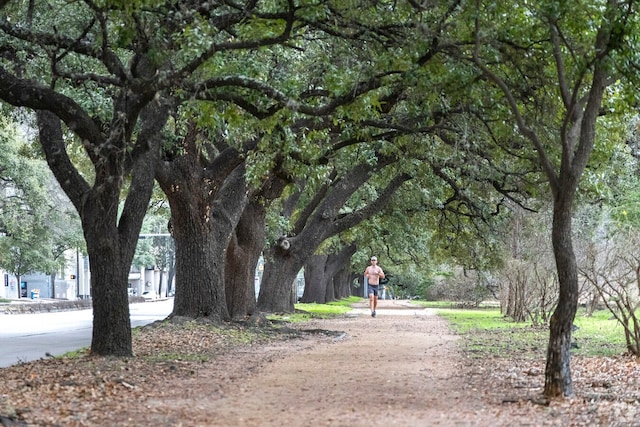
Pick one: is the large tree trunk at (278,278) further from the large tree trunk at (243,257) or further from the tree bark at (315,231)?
the large tree trunk at (243,257)

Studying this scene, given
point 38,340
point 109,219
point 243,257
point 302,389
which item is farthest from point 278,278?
point 302,389

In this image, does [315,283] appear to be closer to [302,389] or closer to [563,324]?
[302,389]

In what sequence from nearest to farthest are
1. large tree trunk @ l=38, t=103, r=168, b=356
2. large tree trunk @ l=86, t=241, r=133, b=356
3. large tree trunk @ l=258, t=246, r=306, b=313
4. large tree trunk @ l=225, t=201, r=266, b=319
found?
large tree trunk @ l=38, t=103, r=168, b=356 → large tree trunk @ l=86, t=241, r=133, b=356 → large tree trunk @ l=225, t=201, r=266, b=319 → large tree trunk @ l=258, t=246, r=306, b=313

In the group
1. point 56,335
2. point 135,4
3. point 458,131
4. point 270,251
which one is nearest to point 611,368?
point 458,131

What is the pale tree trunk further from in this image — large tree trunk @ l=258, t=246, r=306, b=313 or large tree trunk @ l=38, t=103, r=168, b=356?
large tree trunk @ l=38, t=103, r=168, b=356

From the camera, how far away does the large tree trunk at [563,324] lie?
9.43m

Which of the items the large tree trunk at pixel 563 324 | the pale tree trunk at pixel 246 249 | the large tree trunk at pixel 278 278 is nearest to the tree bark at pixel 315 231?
the large tree trunk at pixel 278 278

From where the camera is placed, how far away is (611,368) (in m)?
12.8

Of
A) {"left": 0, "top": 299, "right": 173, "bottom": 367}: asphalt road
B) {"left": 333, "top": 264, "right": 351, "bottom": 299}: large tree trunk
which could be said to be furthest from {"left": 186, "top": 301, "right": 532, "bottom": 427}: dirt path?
{"left": 333, "top": 264, "right": 351, "bottom": 299}: large tree trunk

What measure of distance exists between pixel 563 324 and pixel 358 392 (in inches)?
92.2

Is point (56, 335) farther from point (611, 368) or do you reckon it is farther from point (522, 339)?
point (611, 368)

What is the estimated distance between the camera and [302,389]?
1054cm

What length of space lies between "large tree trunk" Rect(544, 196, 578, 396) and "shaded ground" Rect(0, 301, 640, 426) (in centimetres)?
22

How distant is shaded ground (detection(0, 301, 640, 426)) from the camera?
8.33 m
